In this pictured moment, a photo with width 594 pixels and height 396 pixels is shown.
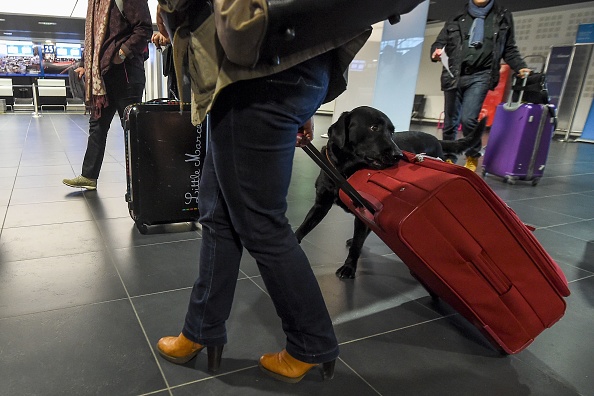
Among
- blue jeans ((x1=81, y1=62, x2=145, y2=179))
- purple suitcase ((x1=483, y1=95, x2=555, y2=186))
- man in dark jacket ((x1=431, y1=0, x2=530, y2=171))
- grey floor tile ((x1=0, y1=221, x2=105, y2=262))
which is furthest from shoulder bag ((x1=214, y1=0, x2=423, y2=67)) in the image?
purple suitcase ((x1=483, y1=95, x2=555, y2=186))

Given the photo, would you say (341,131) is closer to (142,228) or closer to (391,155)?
(391,155)

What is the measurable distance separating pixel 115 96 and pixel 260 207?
223 centimetres

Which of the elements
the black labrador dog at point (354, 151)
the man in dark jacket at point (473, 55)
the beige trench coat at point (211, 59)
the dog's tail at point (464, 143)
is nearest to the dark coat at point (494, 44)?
the man in dark jacket at point (473, 55)

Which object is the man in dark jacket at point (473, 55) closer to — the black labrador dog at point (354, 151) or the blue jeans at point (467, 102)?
the blue jeans at point (467, 102)

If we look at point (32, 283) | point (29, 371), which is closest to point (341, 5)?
point (29, 371)

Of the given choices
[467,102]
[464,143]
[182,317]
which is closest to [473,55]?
[467,102]

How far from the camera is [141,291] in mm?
1598

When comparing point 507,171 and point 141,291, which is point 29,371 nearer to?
point 141,291

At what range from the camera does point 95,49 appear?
252 cm

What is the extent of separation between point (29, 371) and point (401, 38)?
20.3 feet

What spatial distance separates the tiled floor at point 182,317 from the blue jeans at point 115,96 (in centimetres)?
52

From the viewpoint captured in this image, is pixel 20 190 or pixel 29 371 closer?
pixel 29 371

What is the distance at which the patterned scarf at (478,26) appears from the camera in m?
3.43

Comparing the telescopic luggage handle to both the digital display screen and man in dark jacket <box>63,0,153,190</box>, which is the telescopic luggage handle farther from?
the digital display screen
